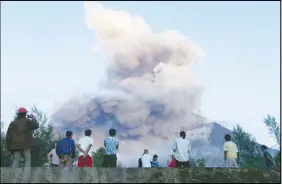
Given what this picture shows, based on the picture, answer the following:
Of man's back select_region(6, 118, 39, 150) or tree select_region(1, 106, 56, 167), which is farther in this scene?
tree select_region(1, 106, 56, 167)

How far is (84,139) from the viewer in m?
12.4

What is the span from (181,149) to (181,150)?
0.03 meters

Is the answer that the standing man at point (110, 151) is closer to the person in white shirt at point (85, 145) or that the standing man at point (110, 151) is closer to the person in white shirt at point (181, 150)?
the person in white shirt at point (85, 145)

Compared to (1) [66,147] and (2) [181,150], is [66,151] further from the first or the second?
(2) [181,150]

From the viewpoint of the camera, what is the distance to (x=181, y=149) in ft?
40.1

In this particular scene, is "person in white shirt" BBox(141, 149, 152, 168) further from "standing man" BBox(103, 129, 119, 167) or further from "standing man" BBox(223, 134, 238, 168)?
"standing man" BBox(223, 134, 238, 168)

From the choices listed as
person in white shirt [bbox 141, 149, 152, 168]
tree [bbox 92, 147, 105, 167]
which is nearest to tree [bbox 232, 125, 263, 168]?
tree [bbox 92, 147, 105, 167]

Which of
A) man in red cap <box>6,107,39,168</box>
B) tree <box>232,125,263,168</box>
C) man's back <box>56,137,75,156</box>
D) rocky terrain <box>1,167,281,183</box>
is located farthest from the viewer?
tree <box>232,125,263,168</box>

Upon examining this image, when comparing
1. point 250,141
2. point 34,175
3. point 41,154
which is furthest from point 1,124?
point 34,175

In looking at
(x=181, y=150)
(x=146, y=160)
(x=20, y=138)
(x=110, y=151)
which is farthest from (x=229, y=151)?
(x=20, y=138)

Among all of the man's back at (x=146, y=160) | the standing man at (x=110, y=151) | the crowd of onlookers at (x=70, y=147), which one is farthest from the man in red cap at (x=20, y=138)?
the man's back at (x=146, y=160)

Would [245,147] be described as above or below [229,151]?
above

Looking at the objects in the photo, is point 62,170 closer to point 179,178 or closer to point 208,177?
point 179,178

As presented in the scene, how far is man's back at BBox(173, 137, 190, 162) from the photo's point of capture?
12.2 m
